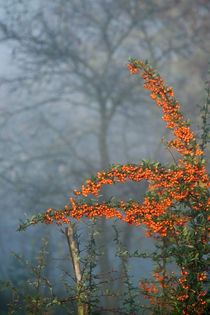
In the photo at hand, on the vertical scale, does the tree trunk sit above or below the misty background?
below

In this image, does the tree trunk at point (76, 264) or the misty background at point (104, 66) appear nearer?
the tree trunk at point (76, 264)

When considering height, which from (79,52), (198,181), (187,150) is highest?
(79,52)

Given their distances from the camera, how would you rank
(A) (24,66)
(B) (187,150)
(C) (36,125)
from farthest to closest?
(C) (36,125), (A) (24,66), (B) (187,150)

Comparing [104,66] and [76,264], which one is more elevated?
[104,66]

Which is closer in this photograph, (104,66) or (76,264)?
(76,264)

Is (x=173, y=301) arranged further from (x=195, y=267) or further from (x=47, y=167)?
(x=47, y=167)

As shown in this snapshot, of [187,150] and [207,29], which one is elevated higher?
[207,29]

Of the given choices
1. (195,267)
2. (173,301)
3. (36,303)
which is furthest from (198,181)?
(36,303)

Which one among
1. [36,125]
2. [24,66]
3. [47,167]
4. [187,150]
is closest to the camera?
[187,150]

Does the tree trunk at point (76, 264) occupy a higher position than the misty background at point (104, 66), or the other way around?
the misty background at point (104, 66)

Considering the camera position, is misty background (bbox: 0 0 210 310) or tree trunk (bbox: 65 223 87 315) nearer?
tree trunk (bbox: 65 223 87 315)

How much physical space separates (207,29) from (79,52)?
4.12 m

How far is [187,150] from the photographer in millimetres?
2707

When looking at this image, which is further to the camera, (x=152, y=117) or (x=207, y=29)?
(x=152, y=117)
